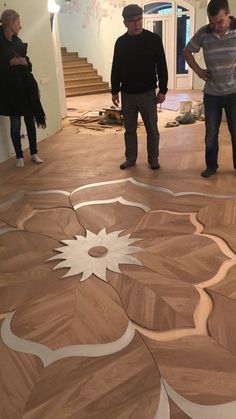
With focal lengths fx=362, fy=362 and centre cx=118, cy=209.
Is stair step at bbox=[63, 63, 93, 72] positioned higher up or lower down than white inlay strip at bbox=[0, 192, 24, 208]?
higher up

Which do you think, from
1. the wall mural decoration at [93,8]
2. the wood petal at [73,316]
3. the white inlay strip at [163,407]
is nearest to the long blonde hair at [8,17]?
Result: the wood petal at [73,316]

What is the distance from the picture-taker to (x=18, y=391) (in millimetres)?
1146

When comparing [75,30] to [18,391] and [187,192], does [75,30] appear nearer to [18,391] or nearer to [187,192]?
[187,192]

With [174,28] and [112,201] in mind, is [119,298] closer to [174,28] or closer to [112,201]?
[112,201]

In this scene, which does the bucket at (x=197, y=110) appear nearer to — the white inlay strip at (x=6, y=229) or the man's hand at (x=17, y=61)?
the man's hand at (x=17, y=61)

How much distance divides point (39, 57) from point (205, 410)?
4.05 metres

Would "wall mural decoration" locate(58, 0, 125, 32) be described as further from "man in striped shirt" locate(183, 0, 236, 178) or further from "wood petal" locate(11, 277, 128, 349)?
"wood petal" locate(11, 277, 128, 349)

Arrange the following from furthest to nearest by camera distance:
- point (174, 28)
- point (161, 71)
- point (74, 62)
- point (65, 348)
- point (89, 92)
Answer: point (74, 62)
point (89, 92)
point (174, 28)
point (161, 71)
point (65, 348)

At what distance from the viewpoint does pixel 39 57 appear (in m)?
4.16

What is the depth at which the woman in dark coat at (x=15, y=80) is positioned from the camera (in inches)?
116

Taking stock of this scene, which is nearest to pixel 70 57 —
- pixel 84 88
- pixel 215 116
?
pixel 84 88

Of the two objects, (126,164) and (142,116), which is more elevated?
(142,116)

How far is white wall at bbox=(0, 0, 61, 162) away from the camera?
142 inches

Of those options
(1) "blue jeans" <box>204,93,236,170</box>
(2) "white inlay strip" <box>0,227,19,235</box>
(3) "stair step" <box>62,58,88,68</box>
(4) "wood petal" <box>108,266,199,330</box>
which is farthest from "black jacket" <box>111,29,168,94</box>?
(3) "stair step" <box>62,58,88,68</box>
